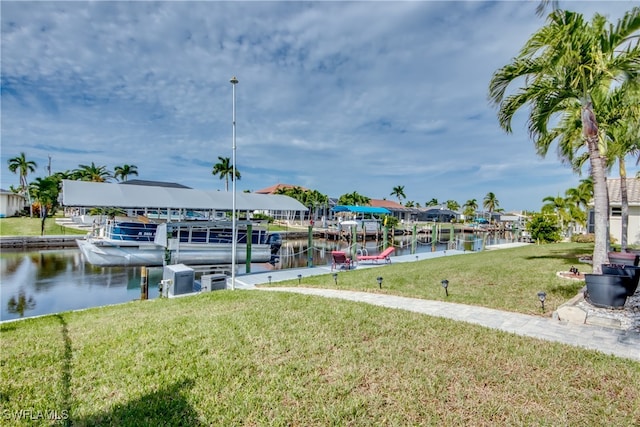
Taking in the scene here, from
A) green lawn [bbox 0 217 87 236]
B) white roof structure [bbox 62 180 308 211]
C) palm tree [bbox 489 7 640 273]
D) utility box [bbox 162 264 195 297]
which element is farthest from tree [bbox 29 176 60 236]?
palm tree [bbox 489 7 640 273]

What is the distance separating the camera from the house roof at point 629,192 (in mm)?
21489

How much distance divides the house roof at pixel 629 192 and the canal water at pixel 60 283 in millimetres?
20205

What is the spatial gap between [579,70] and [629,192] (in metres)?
20.3

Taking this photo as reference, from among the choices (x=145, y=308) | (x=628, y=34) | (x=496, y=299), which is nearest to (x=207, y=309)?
(x=145, y=308)

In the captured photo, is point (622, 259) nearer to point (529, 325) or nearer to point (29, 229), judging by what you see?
point (529, 325)

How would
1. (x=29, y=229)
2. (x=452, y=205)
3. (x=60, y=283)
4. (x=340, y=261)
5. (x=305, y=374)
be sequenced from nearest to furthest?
(x=305, y=374) → (x=340, y=261) → (x=60, y=283) → (x=29, y=229) → (x=452, y=205)

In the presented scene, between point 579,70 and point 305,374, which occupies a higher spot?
point 579,70

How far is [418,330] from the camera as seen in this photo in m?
5.61

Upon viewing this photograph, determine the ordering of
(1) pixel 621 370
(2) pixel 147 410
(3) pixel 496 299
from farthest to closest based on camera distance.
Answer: (3) pixel 496 299
(1) pixel 621 370
(2) pixel 147 410

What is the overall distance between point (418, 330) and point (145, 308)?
6333 millimetres

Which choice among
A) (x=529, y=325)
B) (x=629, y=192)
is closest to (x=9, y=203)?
(x=529, y=325)

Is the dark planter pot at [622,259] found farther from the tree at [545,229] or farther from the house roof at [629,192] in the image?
the tree at [545,229]

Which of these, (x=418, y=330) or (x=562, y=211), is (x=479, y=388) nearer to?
(x=418, y=330)

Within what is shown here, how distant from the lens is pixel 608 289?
6.63 metres
